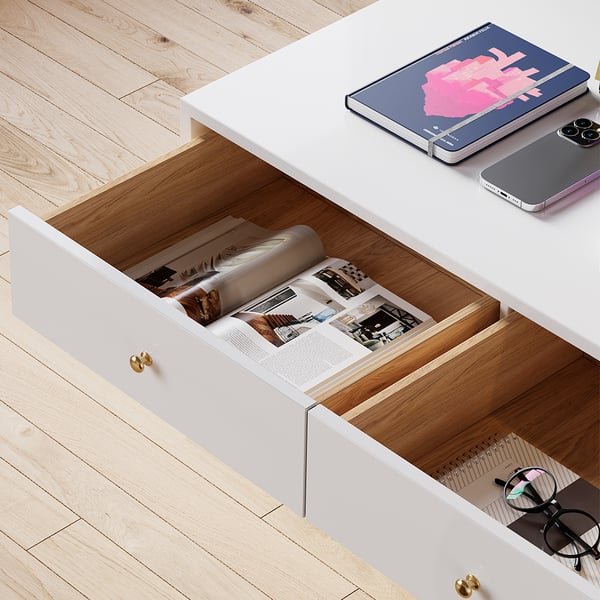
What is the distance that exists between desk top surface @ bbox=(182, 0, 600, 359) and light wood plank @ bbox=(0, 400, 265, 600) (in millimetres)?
528

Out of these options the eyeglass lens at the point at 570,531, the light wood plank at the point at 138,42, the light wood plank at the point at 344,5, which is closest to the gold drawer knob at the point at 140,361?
the eyeglass lens at the point at 570,531

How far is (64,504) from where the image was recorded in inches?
75.2

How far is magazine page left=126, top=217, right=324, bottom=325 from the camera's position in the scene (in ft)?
5.54

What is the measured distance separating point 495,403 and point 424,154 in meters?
0.31

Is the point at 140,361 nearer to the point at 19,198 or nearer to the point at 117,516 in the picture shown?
the point at 117,516

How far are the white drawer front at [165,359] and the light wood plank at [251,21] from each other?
50.5 inches

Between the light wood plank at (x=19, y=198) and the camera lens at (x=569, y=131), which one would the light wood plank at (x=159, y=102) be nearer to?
the light wood plank at (x=19, y=198)

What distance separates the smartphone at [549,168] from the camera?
1.56 m

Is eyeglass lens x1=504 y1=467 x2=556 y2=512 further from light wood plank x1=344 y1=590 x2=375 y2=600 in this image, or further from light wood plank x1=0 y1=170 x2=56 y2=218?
light wood plank x1=0 y1=170 x2=56 y2=218

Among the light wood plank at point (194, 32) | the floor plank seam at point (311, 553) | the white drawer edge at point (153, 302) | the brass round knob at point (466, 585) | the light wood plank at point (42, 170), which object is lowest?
the floor plank seam at point (311, 553)

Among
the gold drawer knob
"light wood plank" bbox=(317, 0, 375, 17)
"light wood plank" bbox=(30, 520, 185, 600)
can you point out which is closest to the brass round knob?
the gold drawer knob

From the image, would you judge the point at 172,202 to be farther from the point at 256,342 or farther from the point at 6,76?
the point at 6,76

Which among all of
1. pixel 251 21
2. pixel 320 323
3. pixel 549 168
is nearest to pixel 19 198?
pixel 251 21

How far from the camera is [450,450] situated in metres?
1.58
